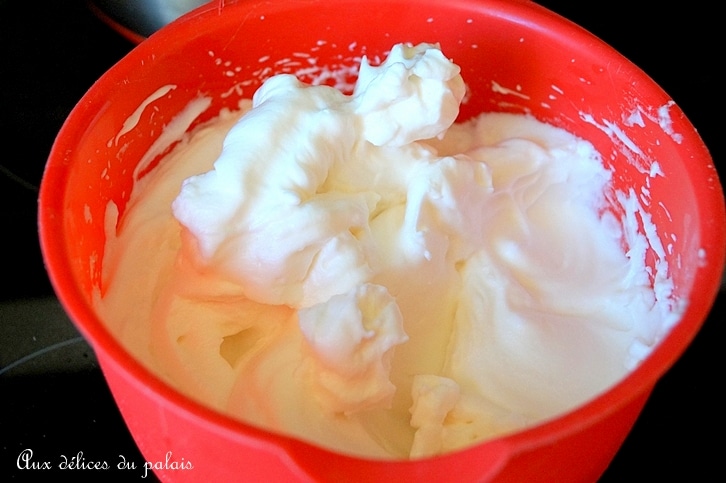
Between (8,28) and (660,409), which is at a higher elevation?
(8,28)

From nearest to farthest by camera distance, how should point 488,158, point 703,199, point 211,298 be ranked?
point 703,199
point 211,298
point 488,158

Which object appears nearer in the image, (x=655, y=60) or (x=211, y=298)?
(x=211, y=298)

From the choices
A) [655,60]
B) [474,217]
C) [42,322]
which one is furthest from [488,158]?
[42,322]

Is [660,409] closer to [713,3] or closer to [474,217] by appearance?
[474,217]

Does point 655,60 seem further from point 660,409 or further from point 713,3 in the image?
point 660,409

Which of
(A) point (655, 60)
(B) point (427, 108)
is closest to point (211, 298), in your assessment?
(B) point (427, 108)

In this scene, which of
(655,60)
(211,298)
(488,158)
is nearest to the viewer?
(211,298)

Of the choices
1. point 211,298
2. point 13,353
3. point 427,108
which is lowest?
point 13,353
